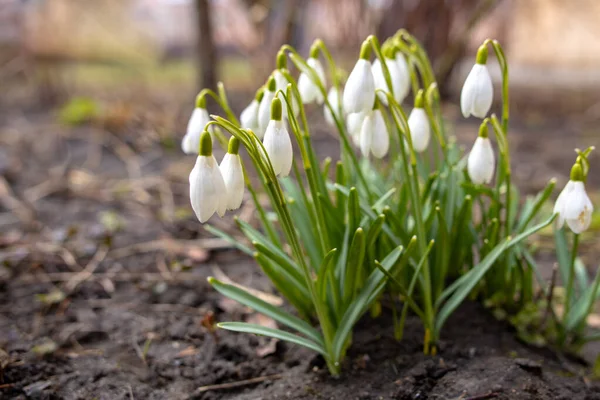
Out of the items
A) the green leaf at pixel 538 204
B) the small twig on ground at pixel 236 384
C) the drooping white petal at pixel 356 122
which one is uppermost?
the drooping white petal at pixel 356 122

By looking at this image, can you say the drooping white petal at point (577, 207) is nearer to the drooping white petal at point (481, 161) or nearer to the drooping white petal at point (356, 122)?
the drooping white petal at point (481, 161)

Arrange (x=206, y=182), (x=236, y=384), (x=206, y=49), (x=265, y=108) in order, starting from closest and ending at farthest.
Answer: (x=206, y=182) < (x=265, y=108) < (x=236, y=384) < (x=206, y=49)

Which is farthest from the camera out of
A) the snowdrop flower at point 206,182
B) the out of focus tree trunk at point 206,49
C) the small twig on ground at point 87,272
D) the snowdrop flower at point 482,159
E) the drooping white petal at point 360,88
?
the out of focus tree trunk at point 206,49

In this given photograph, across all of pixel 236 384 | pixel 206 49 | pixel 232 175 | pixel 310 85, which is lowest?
pixel 236 384

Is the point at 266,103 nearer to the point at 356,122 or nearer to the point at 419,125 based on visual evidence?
the point at 356,122

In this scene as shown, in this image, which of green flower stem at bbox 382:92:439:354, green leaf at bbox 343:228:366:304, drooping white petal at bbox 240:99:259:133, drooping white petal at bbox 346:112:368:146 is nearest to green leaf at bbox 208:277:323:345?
green leaf at bbox 343:228:366:304

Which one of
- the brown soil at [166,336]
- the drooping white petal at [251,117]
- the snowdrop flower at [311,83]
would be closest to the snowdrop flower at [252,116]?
the drooping white petal at [251,117]

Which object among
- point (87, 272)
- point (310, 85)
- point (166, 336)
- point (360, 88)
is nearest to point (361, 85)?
point (360, 88)

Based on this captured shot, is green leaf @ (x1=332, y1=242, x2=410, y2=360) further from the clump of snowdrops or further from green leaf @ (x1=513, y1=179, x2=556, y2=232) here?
green leaf @ (x1=513, y1=179, x2=556, y2=232)
